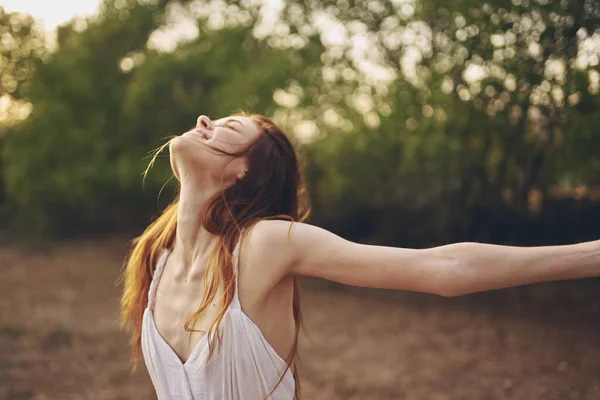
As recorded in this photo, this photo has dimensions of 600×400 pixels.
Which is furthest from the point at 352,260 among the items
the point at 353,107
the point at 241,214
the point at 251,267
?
the point at 353,107

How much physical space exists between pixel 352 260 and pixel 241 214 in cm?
43

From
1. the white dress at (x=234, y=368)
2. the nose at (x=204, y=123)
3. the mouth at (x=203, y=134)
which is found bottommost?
the white dress at (x=234, y=368)

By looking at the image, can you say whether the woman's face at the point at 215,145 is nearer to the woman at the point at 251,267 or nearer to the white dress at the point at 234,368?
the woman at the point at 251,267

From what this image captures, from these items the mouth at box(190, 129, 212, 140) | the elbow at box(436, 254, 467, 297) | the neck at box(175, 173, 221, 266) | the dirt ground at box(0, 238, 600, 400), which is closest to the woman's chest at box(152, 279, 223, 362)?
the neck at box(175, 173, 221, 266)

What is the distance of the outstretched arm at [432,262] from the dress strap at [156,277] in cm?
51

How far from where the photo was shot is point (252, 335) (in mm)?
1624

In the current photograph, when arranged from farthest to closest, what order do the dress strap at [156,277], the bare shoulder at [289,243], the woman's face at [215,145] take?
the dress strap at [156,277]
the woman's face at [215,145]
the bare shoulder at [289,243]

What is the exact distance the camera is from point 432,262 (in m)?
1.51

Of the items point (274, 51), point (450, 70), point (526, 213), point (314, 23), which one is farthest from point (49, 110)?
point (526, 213)

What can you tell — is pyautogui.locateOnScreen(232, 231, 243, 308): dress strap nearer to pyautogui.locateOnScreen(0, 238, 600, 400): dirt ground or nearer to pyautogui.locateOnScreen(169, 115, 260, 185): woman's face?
pyautogui.locateOnScreen(169, 115, 260, 185): woman's face

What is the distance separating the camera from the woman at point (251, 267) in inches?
58.1

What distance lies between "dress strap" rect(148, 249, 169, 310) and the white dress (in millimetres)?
293

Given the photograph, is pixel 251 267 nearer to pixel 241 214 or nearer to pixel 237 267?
pixel 237 267

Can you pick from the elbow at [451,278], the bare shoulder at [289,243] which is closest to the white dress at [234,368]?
the bare shoulder at [289,243]
